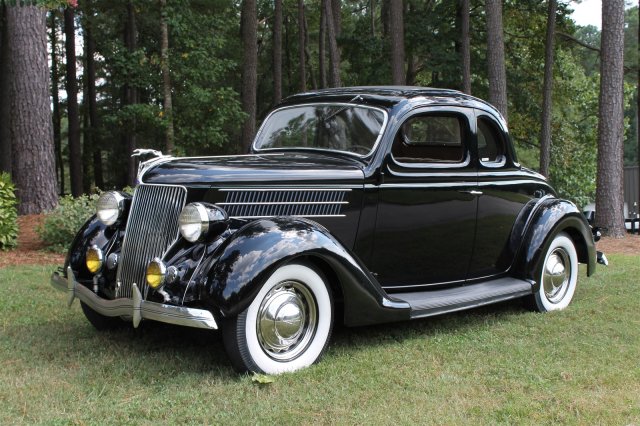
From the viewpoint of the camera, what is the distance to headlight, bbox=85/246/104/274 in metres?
4.59

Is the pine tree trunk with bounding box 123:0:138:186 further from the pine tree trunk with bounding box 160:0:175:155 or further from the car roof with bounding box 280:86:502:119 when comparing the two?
the car roof with bounding box 280:86:502:119

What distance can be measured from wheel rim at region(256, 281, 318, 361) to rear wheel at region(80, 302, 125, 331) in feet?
5.23

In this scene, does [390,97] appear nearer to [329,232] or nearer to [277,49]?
[329,232]

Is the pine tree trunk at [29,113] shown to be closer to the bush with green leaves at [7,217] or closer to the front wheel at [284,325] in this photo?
the bush with green leaves at [7,217]

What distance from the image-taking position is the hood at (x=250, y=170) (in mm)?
4281

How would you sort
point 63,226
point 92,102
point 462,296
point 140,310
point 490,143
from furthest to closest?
point 92,102 < point 63,226 < point 490,143 < point 462,296 < point 140,310

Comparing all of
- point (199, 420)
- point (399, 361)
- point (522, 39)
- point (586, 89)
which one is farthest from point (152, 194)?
point (586, 89)

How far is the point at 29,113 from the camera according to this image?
1091 centimetres

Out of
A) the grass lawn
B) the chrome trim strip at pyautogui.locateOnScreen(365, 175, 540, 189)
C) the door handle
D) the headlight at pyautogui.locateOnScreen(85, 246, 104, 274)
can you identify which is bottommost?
the grass lawn

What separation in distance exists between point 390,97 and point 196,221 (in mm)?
2049

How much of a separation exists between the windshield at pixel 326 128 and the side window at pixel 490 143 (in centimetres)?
122

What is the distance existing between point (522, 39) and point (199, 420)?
21.1 metres

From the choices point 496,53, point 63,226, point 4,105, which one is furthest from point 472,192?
point 4,105

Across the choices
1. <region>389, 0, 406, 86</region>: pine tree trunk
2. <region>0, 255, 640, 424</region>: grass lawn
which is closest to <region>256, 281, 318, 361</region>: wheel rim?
<region>0, 255, 640, 424</region>: grass lawn
